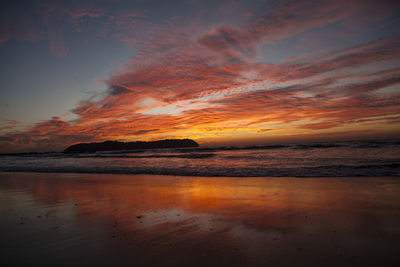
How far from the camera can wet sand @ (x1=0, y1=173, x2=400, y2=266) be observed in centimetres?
297

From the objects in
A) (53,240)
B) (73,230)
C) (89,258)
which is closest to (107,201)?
(73,230)

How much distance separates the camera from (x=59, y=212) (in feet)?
17.6

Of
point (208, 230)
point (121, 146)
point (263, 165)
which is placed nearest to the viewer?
point (208, 230)

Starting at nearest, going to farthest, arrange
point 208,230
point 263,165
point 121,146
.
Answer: point 208,230 → point 263,165 → point 121,146

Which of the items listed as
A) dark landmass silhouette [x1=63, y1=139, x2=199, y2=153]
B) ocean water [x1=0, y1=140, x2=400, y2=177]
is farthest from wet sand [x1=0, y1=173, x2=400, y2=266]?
dark landmass silhouette [x1=63, y1=139, x2=199, y2=153]

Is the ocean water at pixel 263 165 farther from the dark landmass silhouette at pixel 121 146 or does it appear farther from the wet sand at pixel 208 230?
→ the dark landmass silhouette at pixel 121 146

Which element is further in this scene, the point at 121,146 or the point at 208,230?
the point at 121,146

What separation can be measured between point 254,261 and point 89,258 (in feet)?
7.13

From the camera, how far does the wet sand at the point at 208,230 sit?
9.73 feet

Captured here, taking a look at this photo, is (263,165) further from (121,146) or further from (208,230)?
(121,146)

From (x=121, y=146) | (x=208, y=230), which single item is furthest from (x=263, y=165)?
(x=121, y=146)

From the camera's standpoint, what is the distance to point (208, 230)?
3975 millimetres

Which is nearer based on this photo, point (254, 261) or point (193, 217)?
point (254, 261)

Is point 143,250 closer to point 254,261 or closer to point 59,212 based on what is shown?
point 254,261
